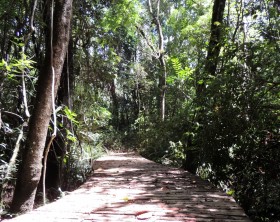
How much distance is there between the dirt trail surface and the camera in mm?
2656

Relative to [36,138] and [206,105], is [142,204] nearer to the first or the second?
[36,138]

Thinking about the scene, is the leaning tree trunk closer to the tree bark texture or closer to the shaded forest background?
the shaded forest background

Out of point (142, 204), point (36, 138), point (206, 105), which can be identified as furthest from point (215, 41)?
point (36, 138)

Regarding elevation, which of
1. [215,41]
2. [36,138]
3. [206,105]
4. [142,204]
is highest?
[215,41]

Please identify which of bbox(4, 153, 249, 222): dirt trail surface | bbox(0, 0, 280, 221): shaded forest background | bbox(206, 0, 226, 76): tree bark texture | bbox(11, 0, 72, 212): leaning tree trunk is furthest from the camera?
bbox(206, 0, 226, 76): tree bark texture

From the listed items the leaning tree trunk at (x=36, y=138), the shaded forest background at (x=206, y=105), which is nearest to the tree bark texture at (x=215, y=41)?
the shaded forest background at (x=206, y=105)

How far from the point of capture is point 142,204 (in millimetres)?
3141

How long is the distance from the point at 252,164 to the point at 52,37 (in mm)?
3623

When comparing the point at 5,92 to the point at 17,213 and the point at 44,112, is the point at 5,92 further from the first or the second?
the point at 17,213

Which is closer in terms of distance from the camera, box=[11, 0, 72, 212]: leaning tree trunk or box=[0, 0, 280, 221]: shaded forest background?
box=[11, 0, 72, 212]: leaning tree trunk

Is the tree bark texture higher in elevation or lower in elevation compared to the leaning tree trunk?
higher

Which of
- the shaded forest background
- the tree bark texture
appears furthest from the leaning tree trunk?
the tree bark texture

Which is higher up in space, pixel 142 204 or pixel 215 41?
pixel 215 41


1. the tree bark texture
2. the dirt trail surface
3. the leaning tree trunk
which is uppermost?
the tree bark texture
